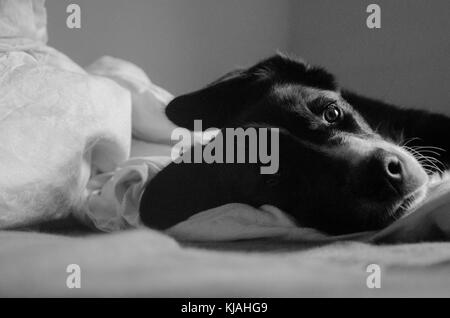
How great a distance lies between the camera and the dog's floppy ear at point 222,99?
1.15 m

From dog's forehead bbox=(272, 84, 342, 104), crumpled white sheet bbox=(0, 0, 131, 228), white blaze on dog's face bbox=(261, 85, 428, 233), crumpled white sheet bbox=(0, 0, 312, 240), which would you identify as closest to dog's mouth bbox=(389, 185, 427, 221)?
white blaze on dog's face bbox=(261, 85, 428, 233)

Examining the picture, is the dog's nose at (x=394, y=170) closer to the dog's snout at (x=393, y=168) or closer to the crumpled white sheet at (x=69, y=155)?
the dog's snout at (x=393, y=168)

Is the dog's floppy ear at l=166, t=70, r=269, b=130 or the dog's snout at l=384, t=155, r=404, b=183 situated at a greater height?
the dog's floppy ear at l=166, t=70, r=269, b=130

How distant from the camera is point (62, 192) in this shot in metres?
1.05

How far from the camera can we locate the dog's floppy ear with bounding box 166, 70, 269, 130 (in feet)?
3.76

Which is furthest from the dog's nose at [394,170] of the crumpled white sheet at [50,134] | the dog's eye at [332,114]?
the crumpled white sheet at [50,134]

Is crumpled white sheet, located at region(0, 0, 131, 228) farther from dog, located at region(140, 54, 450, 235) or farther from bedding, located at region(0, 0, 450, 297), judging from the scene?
dog, located at region(140, 54, 450, 235)

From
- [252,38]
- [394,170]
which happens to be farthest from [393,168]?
[252,38]

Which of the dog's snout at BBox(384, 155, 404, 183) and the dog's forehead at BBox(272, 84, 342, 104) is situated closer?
the dog's snout at BBox(384, 155, 404, 183)

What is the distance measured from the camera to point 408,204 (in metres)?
0.87

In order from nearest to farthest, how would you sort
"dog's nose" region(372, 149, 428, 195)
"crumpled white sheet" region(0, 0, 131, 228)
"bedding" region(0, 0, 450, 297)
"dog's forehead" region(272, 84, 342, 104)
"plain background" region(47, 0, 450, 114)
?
1. "bedding" region(0, 0, 450, 297)
2. "dog's nose" region(372, 149, 428, 195)
3. "crumpled white sheet" region(0, 0, 131, 228)
4. "dog's forehead" region(272, 84, 342, 104)
5. "plain background" region(47, 0, 450, 114)
